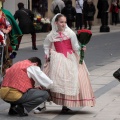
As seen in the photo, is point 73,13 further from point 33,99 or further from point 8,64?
point 33,99

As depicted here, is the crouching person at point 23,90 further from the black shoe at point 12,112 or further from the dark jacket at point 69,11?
the dark jacket at point 69,11

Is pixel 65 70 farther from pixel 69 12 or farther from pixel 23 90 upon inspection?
Result: pixel 69 12

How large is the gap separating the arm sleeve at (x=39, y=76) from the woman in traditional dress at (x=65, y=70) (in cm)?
28

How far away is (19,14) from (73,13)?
917 cm

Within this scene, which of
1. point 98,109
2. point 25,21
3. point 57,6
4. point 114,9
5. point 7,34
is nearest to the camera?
point 98,109

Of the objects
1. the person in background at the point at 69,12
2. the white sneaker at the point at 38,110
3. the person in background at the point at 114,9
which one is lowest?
the person in background at the point at 114,9

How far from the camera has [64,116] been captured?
29.6 feet

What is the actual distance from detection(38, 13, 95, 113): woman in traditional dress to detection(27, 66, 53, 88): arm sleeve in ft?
0.93

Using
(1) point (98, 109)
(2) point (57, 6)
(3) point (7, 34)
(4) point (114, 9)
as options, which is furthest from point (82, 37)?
(4) point (114, 9)

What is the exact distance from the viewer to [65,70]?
Result: 29.4 ft

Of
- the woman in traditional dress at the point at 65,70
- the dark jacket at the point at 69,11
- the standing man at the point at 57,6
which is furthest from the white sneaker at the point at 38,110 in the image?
the dark jacket at the point at 69,11

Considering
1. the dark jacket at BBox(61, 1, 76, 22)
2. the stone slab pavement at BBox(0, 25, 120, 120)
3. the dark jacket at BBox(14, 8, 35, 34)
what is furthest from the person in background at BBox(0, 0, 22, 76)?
the dark jacket at BBox(61, 1, 76, 22)

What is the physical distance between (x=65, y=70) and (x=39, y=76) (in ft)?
1.53

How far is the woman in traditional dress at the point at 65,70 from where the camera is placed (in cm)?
892
